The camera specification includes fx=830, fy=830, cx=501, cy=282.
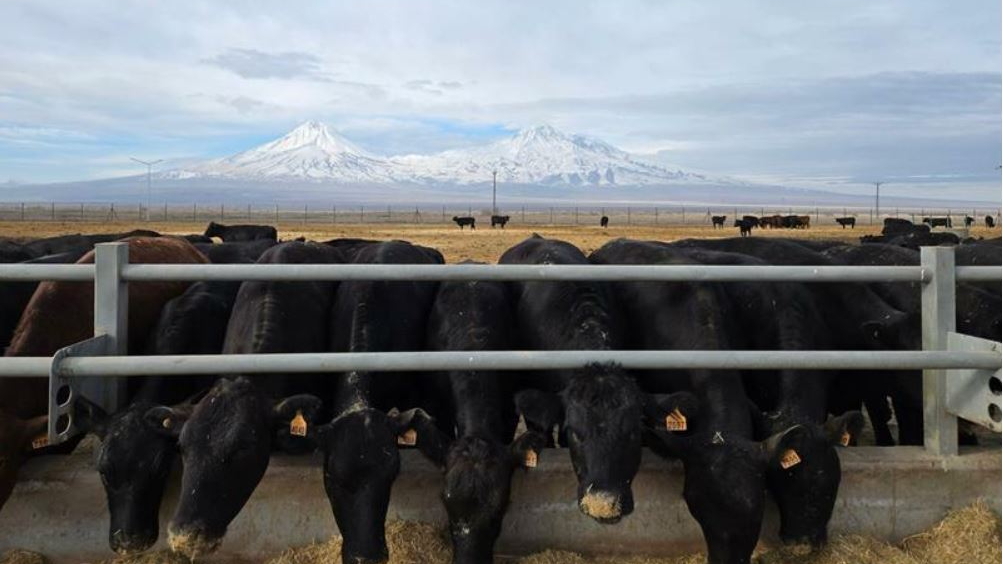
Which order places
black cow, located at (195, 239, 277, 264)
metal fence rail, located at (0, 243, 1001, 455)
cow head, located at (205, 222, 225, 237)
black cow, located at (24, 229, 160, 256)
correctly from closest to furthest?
1. metal fence rail, located at (0, 243, 1001, 455)
2. black cow, located at (195, 239, 277, 264)
3. black cow, located at (24, 229, 160, 256)
4. cow head, located at (205, 222, 225, 237)

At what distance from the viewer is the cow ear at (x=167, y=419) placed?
4.52 m

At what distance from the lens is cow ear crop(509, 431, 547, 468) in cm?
459

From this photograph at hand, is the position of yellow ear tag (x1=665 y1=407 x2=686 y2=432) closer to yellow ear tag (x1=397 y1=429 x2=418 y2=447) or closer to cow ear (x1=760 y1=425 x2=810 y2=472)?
cow ear (x1=760 y1=425 x2=810 y2=472)

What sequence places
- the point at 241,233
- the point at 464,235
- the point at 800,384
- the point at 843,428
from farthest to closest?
the point at 464,235, the point at 241,233, the point at 800,384, the point at 843,428

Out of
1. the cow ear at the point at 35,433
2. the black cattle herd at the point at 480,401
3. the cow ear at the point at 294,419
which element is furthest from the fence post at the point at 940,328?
the cow ear at the point at 35,433

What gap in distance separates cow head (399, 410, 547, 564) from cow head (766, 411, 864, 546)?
1423 mm

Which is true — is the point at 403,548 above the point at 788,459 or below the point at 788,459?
below

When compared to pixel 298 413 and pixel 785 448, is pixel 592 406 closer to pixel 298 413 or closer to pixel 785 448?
pixel 785 448

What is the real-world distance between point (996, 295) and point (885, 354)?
9.71 feet

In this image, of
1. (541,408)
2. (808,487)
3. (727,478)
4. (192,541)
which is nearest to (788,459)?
(808,487)

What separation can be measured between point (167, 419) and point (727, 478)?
3.06 meters

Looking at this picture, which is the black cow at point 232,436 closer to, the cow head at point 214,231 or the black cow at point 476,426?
the black cow at point 476,426

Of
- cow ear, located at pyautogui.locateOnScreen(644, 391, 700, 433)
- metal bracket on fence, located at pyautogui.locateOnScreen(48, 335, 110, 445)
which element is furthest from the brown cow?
cow ear, located at pyautogui.locateOnScreen(644, 391, 700, 433)

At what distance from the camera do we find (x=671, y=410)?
4.61m
